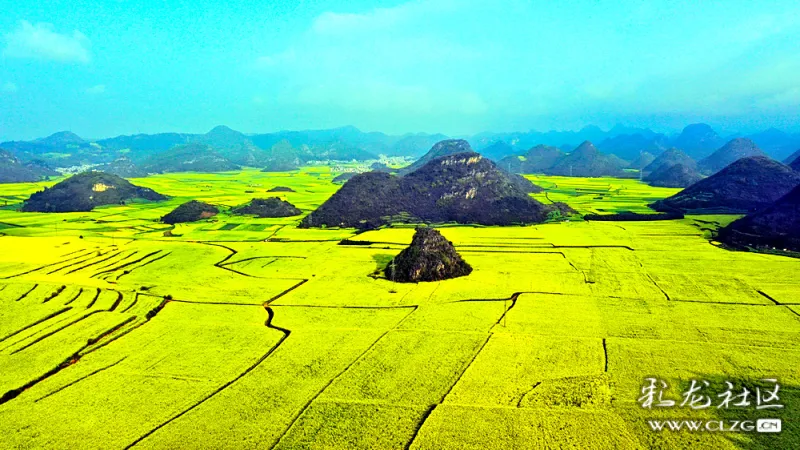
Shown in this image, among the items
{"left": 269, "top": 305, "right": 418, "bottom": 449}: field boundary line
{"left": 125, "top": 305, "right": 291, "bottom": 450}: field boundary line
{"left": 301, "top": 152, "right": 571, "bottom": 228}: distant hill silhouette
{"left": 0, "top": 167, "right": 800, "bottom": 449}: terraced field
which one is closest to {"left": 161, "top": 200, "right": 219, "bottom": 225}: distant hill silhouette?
{"left": 301, "top": 152, "right": 571, "bottom": 228}: distant hill silhouette

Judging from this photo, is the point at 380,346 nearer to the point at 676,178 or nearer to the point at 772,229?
the point at 772,229

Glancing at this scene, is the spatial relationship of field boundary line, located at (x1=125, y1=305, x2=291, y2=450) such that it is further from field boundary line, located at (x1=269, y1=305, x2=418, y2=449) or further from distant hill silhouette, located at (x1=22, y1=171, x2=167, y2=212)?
distant hill silhouette, located at (x1=22, y1=171, x2=167, y2=212)

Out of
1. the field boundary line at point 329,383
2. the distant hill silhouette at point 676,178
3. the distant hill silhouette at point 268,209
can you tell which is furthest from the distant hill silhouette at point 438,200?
the distant hill silhouette at point 676,178

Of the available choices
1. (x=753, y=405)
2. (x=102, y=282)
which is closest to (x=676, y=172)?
(x=753, y=405)

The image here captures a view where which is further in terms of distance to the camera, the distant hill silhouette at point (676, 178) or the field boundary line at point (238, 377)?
the distant hill silhouette at point (676, 178)

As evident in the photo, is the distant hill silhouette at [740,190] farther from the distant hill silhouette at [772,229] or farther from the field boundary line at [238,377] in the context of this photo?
the field boundary line at [238,377]

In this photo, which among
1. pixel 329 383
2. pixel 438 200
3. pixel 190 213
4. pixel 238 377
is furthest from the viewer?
pixel 438 200

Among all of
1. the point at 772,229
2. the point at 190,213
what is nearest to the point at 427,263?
the point at 772,229

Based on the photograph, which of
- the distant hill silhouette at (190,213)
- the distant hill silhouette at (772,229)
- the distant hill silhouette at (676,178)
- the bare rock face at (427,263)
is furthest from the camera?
the distant hill silhouette at (676,178)
